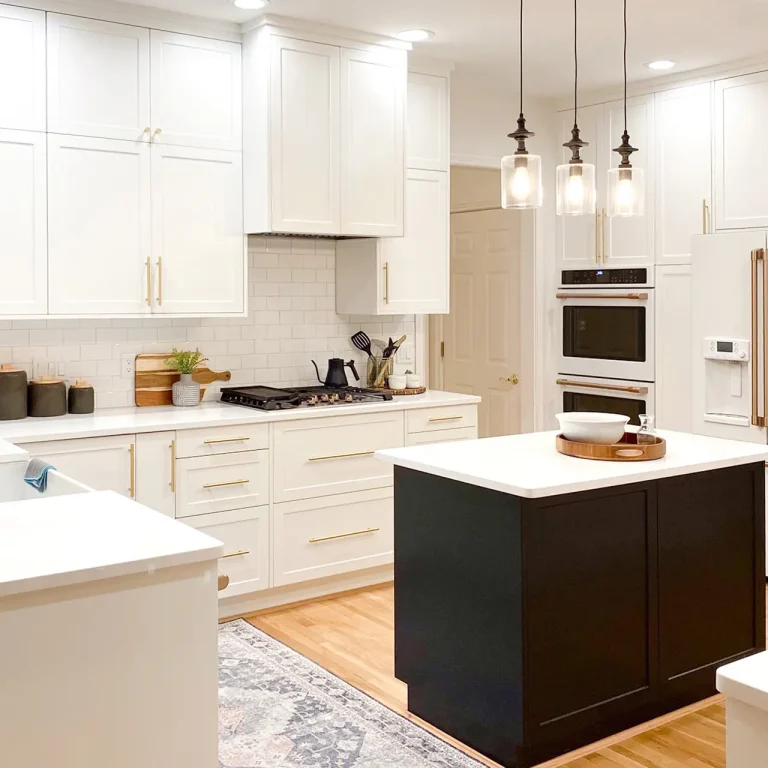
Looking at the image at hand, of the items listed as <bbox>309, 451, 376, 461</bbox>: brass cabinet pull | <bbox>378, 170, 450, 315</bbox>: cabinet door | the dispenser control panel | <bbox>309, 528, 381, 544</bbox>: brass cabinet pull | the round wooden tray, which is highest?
<bbox>378, 170, 450, 315</bbox>: cabinet door

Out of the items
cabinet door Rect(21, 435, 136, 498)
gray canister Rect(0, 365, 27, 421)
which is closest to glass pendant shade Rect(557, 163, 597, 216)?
cabinet door Rect(21, 435, 136, 498)

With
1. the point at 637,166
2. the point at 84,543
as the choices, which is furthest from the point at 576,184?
the point at 637,166

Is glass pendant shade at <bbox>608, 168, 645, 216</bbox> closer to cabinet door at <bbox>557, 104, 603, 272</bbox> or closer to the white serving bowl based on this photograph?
the white serving bowl

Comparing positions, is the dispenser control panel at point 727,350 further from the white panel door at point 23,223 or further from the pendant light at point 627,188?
the white panel door at point 23,223

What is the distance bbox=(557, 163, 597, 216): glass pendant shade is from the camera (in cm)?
295

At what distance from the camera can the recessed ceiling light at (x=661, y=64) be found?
4.92m

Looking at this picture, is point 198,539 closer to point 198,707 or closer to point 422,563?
point 198,707

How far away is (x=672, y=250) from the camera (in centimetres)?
526

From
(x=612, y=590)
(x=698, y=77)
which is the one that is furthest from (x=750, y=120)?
(x=612, y=590)

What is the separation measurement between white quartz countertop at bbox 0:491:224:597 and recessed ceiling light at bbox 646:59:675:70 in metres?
3.89

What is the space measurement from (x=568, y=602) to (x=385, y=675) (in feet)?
3.32

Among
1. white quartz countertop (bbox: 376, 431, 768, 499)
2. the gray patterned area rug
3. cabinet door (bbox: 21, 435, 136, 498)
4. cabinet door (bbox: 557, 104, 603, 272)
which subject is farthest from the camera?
cabinet door (bbox: 557, 104, 603, 272)

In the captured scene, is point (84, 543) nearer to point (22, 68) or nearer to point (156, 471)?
point (156, 471)

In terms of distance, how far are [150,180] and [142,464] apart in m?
1.23
